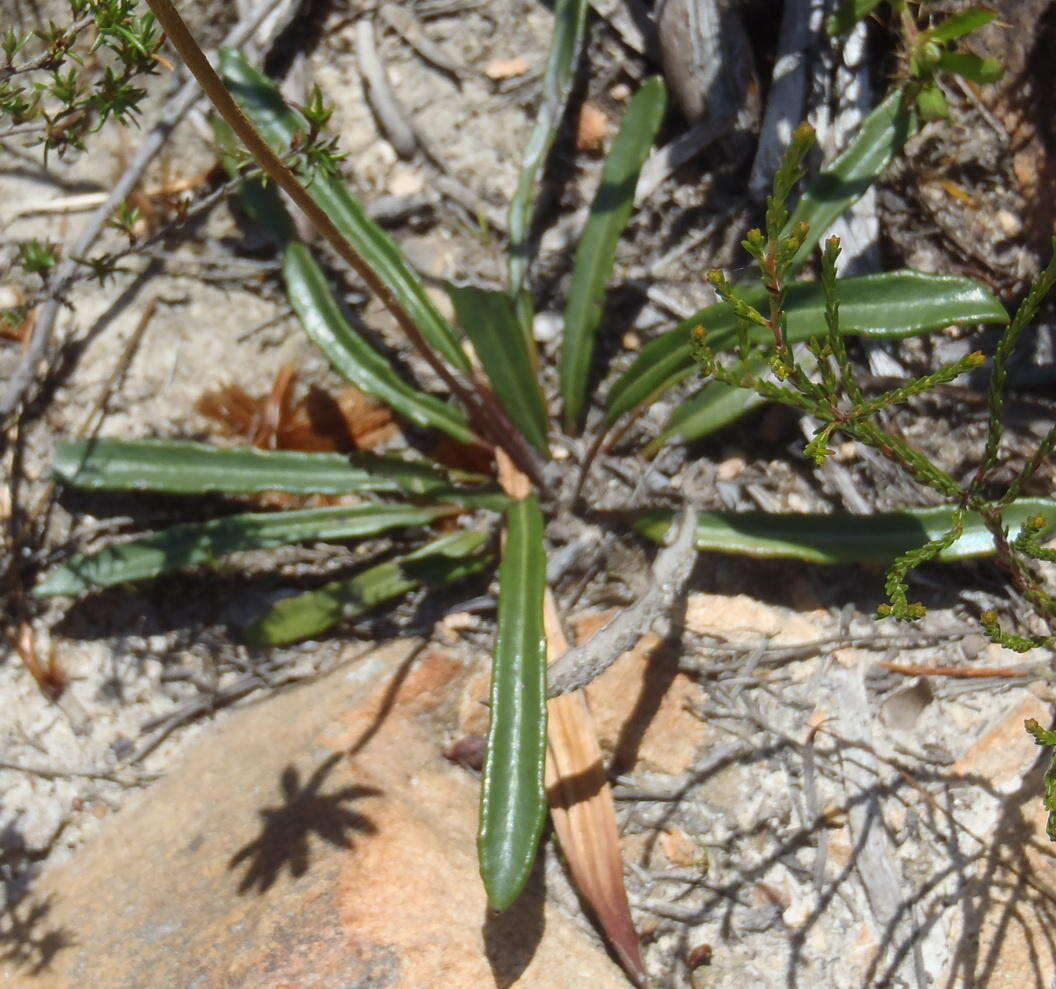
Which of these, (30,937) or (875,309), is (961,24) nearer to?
(875,309)

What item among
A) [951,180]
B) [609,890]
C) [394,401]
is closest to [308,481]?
[394,401]

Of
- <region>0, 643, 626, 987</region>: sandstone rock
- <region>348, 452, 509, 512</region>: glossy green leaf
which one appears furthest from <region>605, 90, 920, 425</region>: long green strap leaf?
<region>0, 643, 626, 987</region>: sandstone rock

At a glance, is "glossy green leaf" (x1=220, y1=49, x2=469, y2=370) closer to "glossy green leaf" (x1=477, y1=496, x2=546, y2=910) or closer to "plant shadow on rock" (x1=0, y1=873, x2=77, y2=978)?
"glossy green leaf" (x1=477, y1=496, x2=546, y2=910)

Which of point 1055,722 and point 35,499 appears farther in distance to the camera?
point 35,499

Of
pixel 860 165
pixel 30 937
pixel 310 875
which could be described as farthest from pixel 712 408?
pixel 30 937

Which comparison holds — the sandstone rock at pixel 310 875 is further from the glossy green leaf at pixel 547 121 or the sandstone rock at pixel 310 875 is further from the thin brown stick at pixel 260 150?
the glossy green leaf at pixel 547 121

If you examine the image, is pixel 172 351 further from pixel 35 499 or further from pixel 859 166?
pixel 859 166
